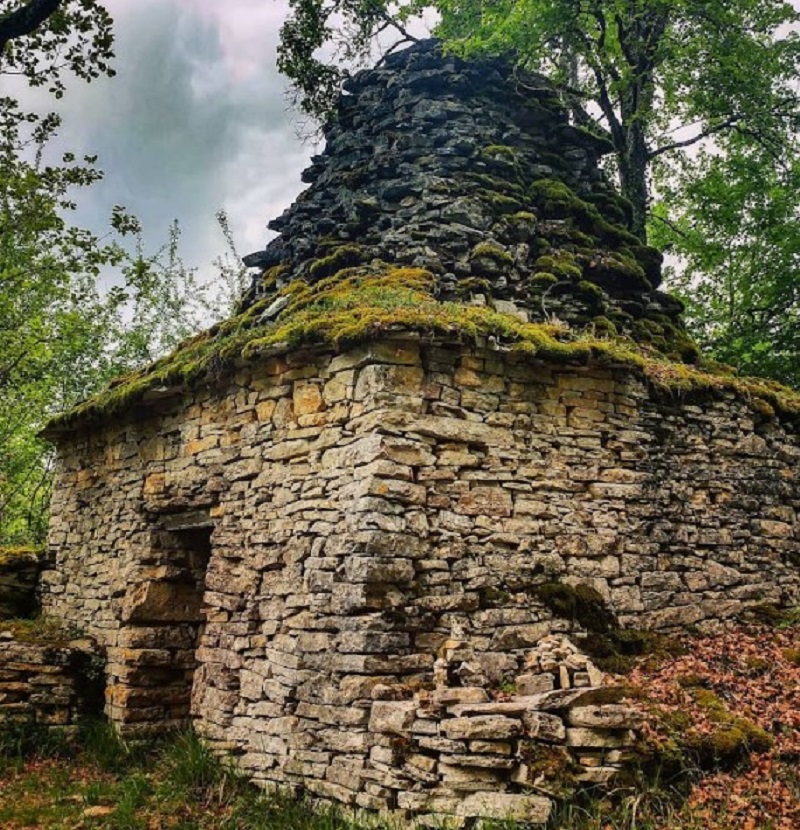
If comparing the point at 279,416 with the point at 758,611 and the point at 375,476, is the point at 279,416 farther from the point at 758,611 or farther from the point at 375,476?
the point at 758,611

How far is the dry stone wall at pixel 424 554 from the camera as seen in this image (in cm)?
502

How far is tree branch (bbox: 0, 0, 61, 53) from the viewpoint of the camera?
6.29 meters

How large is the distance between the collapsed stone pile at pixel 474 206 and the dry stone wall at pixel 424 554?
160 cm

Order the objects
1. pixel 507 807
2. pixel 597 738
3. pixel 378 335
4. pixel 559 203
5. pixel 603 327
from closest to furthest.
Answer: pixel 507 807
pixel 597 738
pixel 378 335
pixel 603 327
pixel 559 203

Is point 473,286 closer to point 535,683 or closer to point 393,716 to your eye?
point 535,683

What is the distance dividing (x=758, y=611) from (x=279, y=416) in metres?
4.52

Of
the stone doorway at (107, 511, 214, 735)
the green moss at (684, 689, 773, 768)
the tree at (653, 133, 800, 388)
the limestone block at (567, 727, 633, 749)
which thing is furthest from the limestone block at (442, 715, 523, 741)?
the tree at (653, 133, 800, 388)

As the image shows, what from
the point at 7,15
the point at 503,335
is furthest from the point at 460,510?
the point at 7,15

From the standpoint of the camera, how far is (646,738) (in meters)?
4.60

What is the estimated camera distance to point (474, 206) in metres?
8.41

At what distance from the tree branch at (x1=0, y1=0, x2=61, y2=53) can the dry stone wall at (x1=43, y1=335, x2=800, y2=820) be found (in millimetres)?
3325

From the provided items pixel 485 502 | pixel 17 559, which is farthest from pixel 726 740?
pixel 17 559

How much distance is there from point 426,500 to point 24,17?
5087 mm

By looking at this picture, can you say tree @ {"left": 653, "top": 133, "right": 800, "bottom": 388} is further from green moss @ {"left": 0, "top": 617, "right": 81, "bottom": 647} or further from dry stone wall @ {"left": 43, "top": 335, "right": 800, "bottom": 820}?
green moss @ {"left": 0, "top": 617, "right": 81, "bottom": 647}
